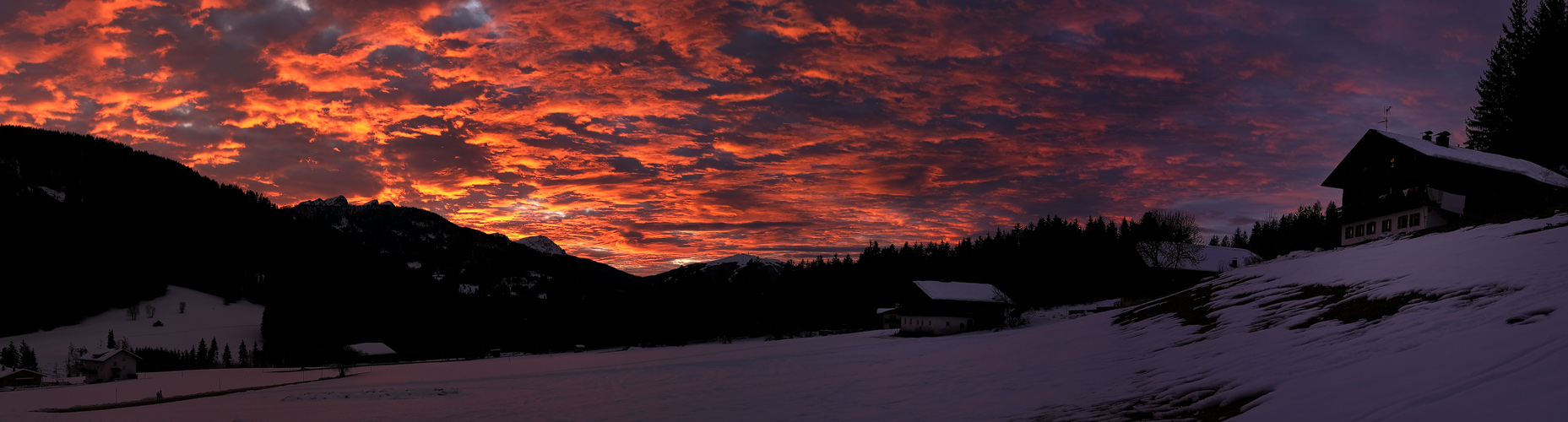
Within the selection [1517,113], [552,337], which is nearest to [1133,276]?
[1517,113]

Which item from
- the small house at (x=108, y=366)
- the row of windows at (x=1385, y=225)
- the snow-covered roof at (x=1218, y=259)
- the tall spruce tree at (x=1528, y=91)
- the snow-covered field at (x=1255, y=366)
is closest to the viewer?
the snow-covered field at (x=1255, y=366)

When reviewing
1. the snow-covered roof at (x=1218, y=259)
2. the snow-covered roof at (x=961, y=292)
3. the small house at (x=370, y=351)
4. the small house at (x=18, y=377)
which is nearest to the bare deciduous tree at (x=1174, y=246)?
the snow-covered roof at (x=1218, y=259)

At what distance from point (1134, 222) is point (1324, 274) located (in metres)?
167

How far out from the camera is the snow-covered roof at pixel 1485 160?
141ft

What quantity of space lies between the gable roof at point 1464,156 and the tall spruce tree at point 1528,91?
20.9 m

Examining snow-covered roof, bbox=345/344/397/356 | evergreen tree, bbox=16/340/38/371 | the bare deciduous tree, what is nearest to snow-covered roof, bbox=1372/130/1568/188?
the bare deciduous tree

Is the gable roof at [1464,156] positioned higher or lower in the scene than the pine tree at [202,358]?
higher

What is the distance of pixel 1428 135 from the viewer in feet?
174

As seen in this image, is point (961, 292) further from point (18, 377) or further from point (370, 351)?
Result: point (18, 377)

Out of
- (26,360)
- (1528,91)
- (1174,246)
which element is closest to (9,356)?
(26,360)

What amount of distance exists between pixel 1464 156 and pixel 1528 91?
3537 centimetres

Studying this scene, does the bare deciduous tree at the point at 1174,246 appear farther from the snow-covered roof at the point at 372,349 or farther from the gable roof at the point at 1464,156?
the snow-covered roof at the point at 372,349

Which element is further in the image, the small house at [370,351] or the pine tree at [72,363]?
the pine tree at [72,363]

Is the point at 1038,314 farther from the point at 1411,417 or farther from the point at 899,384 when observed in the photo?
the point at 1411,417
